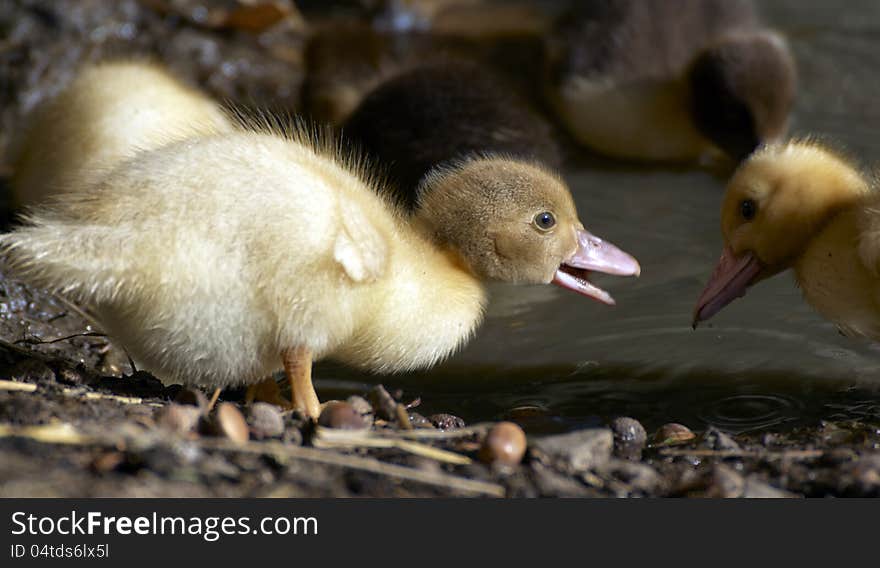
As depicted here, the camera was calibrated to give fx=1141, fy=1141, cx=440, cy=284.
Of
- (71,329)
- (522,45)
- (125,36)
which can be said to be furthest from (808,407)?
(125,36)

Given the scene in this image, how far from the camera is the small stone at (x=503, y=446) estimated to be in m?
2.90

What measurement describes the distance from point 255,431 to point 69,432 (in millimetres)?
471

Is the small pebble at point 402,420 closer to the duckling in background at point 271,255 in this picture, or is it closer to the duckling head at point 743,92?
Answer: the duckling in background at point 271,255

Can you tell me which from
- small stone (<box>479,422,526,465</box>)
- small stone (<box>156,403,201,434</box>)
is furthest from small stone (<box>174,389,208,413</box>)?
small stone (<box>479,422,526,465</box>)

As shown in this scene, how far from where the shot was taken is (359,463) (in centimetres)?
275

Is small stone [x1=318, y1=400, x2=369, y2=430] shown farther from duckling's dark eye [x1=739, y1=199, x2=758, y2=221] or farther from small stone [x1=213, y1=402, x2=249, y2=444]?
duckling's dark eye [x1=739, y1=199, x2=758, y2=221]

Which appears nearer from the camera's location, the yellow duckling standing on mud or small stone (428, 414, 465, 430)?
the yellow duckling standing on mud

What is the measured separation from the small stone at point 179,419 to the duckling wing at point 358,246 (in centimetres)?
57

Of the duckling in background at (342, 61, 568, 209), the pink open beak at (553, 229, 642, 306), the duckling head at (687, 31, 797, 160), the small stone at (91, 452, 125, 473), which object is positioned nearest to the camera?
the small stone at (91, 452, 125, 473)

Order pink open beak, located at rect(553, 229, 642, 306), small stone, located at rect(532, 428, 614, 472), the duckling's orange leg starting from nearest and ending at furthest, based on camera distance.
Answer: small stone, located at rect(532, 428, 614, 472)
the duckling's orange leg
pink open beak, located at rect(553, 229, 642, 306)

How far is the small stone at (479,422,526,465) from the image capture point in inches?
114

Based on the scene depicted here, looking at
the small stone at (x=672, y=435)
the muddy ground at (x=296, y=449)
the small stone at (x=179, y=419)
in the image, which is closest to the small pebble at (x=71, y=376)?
the muddy ground at (x=296, y=449)

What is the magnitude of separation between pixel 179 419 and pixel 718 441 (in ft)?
4.93

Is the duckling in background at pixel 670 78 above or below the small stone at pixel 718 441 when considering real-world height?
above
